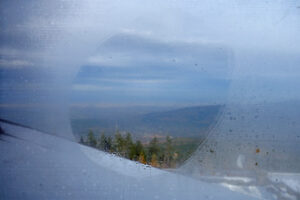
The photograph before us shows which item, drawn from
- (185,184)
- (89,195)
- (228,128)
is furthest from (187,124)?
(89,195)

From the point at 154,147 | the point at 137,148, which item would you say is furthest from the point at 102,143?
the point at 154,147

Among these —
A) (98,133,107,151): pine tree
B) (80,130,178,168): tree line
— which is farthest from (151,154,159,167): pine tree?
(98,133,107,151): pine tree

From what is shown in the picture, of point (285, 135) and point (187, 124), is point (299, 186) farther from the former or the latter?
point (187, 124)

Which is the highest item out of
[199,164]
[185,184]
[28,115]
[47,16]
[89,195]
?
[47,16]

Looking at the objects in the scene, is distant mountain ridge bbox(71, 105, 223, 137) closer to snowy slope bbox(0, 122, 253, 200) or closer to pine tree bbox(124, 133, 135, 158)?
pine tree bbox(124, 133, 135, 158)

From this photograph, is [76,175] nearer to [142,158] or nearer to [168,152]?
[142,158]

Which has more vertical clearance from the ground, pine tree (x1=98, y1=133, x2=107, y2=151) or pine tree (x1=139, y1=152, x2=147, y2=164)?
pine tree (x1=98, y1=133, x2=107, y2=151)

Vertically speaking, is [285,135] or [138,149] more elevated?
[285,135]
